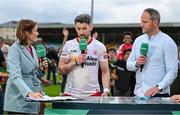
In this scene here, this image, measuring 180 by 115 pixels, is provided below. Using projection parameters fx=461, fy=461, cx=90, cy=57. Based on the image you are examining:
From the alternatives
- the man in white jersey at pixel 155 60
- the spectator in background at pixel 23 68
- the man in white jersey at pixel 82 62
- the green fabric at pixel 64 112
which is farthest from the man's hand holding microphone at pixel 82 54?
the green fabric at pixel 64 112

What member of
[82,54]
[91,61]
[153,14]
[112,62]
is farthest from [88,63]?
[112,62]

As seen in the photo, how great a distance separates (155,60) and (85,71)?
0.71 meters

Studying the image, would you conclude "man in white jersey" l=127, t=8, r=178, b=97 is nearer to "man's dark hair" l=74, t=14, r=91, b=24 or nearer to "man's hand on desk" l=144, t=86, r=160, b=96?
"man's hand on desk" l=144, t=86, r=160, b=96

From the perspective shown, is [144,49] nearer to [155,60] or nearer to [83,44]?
[155,60]

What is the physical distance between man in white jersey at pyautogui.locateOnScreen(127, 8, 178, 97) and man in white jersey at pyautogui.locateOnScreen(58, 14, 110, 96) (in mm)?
388

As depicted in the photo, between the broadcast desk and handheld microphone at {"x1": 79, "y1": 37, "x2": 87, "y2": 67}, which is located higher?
handheld microphone at {"x1": 79, "y1": 37, "x2": 87, "y2": 67}

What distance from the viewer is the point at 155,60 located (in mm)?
4652

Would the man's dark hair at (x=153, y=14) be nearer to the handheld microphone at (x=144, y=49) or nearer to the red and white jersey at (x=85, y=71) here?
the handheld microphone at (x=144, y=49)

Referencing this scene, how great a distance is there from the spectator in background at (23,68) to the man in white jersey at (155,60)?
106 centimetres

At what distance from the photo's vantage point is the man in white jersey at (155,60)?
4602 mm

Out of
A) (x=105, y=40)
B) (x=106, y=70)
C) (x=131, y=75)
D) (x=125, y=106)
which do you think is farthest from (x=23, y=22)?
(x=105, y=40)

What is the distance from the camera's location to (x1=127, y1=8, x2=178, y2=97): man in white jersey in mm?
4602

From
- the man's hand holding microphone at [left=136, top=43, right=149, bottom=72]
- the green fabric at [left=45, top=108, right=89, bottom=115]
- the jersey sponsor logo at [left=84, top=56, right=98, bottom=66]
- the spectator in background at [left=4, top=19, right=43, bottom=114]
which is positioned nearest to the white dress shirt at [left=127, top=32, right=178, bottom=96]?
the man's hand holding microphone at [left=136, top=43, right=149, bottom=72]

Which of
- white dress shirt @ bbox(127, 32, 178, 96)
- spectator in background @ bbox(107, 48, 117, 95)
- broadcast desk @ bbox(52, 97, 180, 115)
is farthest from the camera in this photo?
spectator in background @ bbox(107, 48, 117, 95)
